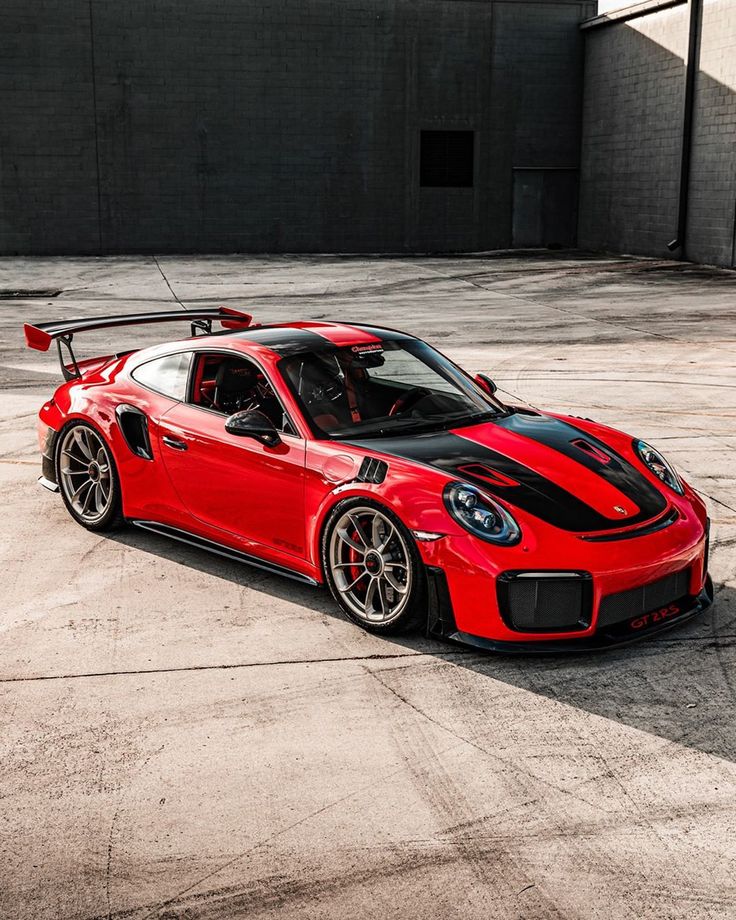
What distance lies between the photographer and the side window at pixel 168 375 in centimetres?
677

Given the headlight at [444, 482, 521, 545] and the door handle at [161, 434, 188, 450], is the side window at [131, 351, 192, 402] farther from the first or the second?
the headlight at [444, 482, 521, 545]

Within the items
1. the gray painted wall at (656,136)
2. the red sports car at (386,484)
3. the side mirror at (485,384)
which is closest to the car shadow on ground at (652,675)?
the red sports car at (386,484)

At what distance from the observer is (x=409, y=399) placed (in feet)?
21.0

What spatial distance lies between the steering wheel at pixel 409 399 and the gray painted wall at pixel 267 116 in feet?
85.6

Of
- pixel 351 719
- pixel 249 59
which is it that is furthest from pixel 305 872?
pixel 249 59

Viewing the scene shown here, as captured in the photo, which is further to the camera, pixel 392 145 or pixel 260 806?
pixel 392 145

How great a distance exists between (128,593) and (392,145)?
1077 inches

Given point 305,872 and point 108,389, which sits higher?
point 108,389

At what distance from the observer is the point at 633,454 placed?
6137 mm

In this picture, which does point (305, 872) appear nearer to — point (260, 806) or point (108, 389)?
point (260, 806)

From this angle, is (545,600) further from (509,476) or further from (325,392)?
(325,392)

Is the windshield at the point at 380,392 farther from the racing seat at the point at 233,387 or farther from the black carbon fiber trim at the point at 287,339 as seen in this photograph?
the racing seat at the point at 233,387

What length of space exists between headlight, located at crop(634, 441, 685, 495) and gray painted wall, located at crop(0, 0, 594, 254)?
87.4 ft

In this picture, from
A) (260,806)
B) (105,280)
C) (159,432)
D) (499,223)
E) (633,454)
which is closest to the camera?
(260,806)
